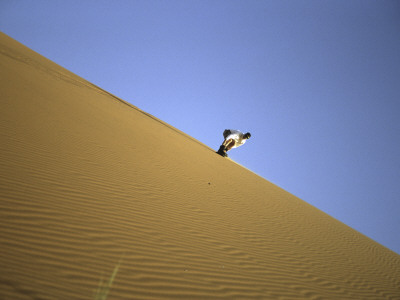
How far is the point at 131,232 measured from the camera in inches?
117

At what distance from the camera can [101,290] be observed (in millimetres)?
1999

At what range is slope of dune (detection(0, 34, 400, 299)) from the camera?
7.18ft

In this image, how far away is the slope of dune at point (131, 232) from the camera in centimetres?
219

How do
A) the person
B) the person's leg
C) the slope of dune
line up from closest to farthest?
the slope of dune, the person, the person's leg

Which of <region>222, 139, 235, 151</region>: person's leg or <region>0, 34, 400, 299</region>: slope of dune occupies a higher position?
<region>222, 139, 235, 151</region>: person's leg

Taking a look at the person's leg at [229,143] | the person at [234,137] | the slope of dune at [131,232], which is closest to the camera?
the slope of dune at [131,232]

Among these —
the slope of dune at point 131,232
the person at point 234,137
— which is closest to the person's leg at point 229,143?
the person at point 234,137

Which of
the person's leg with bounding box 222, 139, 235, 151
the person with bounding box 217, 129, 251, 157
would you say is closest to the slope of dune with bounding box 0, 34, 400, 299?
the person with bounding box 217, 129, 251, 157

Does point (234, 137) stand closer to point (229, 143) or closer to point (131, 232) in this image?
point (229, 143)

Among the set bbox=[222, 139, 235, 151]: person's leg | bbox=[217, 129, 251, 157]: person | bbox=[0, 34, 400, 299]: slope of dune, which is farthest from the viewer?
bbox=[222, 139, 235, 151]: person's leg

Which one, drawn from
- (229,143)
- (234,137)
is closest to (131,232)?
(234,137)

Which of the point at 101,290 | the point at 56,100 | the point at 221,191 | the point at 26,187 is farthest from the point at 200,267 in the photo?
the point at 56,100

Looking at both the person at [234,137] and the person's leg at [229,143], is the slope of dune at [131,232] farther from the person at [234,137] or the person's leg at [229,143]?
the person's leg at [229,143]

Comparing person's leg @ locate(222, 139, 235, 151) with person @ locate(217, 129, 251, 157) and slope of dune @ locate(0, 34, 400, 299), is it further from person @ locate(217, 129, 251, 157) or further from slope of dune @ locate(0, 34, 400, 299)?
slope of dune @ locate(0, 34, 400, 299)
